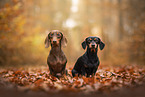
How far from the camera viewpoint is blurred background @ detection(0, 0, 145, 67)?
9.91 meters

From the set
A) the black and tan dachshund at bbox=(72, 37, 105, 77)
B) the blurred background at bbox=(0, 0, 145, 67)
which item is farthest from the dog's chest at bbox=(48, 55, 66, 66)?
the blurred background at bbox=(0, 0, 145, 67)

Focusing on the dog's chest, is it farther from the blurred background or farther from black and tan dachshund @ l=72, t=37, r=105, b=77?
the blurred background

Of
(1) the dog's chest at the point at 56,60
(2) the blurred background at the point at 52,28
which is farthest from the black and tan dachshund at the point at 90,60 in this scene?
(2) the blurred background at the point at 52,28

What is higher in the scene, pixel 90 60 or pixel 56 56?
pixel 56 56

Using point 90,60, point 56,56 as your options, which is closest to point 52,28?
point 56,56

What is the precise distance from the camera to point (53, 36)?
175 inches

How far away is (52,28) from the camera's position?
49.8 feet

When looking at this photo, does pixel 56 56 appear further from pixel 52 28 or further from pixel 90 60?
pixel 52 28

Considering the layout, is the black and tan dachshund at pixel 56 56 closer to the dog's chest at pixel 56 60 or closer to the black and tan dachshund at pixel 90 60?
the dog's chest at pixel 56 60

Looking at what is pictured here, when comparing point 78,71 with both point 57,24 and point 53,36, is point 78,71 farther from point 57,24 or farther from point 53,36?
→ point 57,24

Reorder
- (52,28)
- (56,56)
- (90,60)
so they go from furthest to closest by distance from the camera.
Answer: (52,28) → (56,56) → (90,60)

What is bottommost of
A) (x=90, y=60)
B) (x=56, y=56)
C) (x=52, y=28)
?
(x=90, y=60)

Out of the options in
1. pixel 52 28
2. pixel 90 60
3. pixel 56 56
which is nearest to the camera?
pixel 90 60

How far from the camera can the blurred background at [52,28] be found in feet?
32.5
